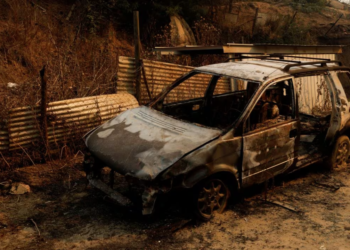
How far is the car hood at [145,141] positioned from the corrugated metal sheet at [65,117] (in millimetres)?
1573

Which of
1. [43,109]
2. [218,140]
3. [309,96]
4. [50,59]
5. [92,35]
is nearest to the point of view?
[218,140]

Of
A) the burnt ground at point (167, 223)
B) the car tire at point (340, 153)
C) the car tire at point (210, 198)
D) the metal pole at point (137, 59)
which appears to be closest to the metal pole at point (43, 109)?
the burnt ground at point (167, 223)

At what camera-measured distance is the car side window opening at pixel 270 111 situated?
5173 millimetres

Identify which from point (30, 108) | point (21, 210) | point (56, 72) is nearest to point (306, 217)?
point (21, 210)

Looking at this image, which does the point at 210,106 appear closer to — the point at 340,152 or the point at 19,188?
the point at 340,152

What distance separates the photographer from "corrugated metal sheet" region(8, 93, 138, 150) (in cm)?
617

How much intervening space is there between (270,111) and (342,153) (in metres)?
2.12

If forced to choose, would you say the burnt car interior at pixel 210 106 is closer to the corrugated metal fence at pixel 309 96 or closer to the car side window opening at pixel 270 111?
the car side window opening at pixel 270 111

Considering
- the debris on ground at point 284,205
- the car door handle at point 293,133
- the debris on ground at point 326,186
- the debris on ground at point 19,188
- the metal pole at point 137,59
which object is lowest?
the debris on ground at point 326,186

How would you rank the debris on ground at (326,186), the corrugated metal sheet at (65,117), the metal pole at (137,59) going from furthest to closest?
the metal pole at (137,59)
the corrugated metal sheet at (65,117)
the debris on ground at (326,186)

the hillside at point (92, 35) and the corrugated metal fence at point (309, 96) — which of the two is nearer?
the hillside at point (92, 35)

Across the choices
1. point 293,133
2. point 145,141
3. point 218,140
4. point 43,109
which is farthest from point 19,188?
point 293,133

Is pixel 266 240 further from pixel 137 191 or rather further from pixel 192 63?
pixel 192 63

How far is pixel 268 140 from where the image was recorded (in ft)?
16.6
